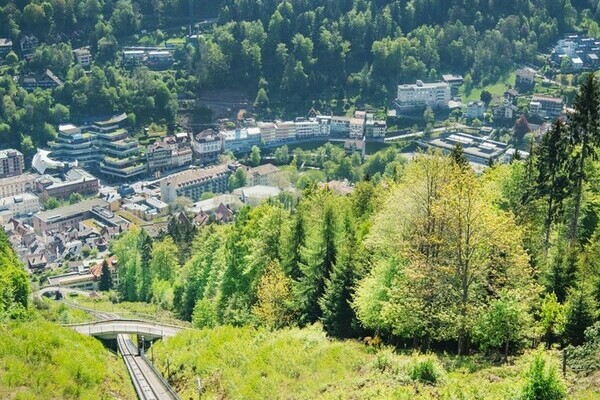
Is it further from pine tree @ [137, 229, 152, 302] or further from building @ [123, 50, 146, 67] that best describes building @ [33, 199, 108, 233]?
Result: building @ [123, 50, 146, 67]

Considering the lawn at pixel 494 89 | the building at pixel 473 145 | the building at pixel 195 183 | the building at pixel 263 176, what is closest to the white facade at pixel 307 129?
the building at pixel 263 176

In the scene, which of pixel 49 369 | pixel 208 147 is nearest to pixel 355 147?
pixel 208 147

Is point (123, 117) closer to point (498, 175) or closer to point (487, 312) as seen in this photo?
point (498, 175)

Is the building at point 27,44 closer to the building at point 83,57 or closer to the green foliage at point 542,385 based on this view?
the building at point 83,57

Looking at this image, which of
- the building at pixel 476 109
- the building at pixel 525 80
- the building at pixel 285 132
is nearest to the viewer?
the building at pixel 476 109

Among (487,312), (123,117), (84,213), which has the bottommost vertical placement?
(84,213)

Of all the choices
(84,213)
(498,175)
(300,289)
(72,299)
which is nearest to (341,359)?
(300,289)
